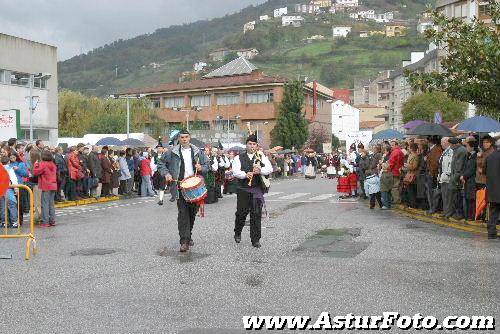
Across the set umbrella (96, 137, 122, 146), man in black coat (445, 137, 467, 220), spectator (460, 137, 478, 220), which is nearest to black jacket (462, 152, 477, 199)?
spectator (460, 137, 478, 220)

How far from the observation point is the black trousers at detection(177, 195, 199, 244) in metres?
11.6

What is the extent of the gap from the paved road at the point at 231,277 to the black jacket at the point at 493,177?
33.1 inches

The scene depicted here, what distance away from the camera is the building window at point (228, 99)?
8681cm

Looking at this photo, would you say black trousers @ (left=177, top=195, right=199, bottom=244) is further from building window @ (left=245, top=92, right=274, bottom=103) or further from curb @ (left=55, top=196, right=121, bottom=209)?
building window @ (left=245, top=92, right=274, bottom=103)

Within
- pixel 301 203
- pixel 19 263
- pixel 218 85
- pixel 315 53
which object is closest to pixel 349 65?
pixel 315 53

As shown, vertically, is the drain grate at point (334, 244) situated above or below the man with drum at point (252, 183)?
below

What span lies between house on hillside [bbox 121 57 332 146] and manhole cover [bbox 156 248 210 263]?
6697 cm

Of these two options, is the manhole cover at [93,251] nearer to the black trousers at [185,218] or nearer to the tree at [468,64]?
the black trousers at [185,218]

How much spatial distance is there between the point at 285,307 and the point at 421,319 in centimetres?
141

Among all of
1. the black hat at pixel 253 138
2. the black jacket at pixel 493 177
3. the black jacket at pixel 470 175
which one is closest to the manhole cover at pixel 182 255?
the black hat at pixel 253 138

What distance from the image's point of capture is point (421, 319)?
6766 millimetres

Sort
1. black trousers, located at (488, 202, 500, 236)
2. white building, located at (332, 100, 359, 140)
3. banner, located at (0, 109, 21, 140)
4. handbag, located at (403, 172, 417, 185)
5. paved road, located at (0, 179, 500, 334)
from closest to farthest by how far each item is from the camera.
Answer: paved road, located at (0, 179, 500, 334), black trousers, located at (488, 202, 500, 236), handbag, located at (403, 172, 417, 185), banner, located at (0, 109, 21, 140), white building, located at (332, 100, 359, 140)

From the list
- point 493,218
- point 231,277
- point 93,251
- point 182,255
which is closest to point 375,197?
point 493,218

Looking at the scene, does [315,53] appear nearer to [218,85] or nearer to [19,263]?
[218,85]
